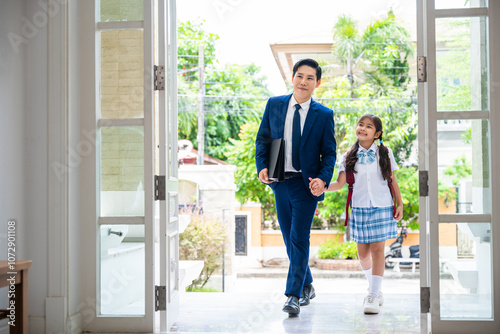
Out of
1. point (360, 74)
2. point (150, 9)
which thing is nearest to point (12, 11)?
point (150, 9)

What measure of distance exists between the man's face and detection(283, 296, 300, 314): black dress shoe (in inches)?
46.6

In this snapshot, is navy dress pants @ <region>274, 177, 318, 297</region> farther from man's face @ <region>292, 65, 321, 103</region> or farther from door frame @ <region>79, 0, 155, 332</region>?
door frame @ <region>79, 0, 155, 332</region>

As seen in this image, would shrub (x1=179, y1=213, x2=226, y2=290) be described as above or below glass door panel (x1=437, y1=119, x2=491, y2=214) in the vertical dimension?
below

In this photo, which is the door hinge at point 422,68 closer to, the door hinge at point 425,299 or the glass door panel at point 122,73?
the door hinge at point 425,299

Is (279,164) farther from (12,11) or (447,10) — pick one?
(12,11)

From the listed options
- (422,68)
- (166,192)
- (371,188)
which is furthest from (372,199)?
(166,192)

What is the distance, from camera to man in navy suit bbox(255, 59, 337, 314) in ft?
10.6

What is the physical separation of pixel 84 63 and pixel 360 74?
42.8 ft

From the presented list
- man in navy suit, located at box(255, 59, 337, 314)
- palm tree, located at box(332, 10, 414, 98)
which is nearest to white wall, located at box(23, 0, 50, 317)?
man in navy suit, located at box(255, 59, 337, 314)

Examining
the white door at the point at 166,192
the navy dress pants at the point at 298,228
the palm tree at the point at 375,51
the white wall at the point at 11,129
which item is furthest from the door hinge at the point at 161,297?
the palm tree at the point at 375,51

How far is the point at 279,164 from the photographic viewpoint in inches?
128

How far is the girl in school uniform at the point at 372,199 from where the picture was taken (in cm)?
345

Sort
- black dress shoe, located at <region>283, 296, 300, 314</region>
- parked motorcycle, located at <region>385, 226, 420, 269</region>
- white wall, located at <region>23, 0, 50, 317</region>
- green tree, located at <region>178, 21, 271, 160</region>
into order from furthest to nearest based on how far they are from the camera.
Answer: green tree, located at <region>178, 21, 271, 160</region>
parked motorcycle, located at <region>385, 226, 420, 269</region>
black dress shoe, located at <region>283, 296, 300, 314</region>
white wall, located at <region>23, 0, 50, 317</region>

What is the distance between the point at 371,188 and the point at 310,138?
0.54 meters
